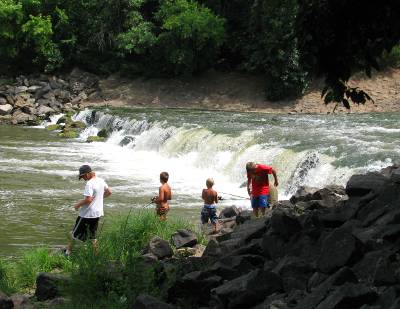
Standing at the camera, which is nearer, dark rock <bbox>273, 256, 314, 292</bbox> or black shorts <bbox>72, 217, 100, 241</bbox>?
dark rock <bbox>273, 256, 314, 292</bbox>

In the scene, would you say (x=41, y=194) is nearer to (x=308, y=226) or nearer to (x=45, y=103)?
(x=308, y=226)

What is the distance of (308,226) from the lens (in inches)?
327

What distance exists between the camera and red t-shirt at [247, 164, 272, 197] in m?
12.2

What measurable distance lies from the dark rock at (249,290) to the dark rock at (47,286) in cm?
232

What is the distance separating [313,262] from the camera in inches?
284

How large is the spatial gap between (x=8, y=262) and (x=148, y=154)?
1557cm

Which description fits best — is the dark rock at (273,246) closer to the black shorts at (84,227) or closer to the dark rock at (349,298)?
the dark rock at (349,298)

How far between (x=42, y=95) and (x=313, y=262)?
34.7 meters

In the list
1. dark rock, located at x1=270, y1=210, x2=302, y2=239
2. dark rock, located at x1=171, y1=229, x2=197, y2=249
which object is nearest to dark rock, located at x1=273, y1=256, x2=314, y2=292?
dark rock, located at x1=270, y1=210, x2=302, y2=239

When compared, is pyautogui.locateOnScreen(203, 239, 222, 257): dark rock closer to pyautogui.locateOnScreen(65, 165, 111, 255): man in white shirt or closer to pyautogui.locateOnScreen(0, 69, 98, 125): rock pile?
pyautogui.locateOnScreen(65, 165, 111, 255): man in white shirt

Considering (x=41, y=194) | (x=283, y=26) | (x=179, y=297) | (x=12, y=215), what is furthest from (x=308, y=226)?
(x=283, y=26)

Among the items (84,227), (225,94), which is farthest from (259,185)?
(225,94)

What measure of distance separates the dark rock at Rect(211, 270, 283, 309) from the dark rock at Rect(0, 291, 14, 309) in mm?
2403

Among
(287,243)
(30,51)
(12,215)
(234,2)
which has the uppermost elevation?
(234,2)
